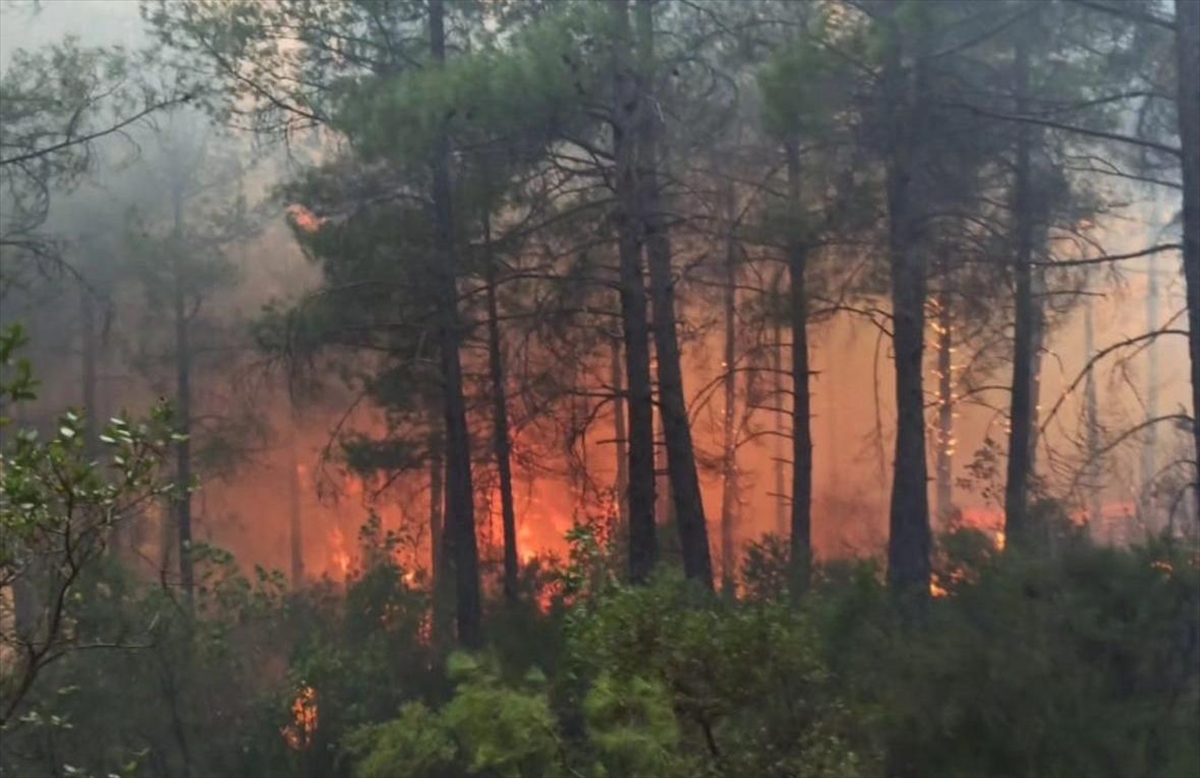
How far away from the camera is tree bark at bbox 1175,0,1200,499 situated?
1020 centimetres

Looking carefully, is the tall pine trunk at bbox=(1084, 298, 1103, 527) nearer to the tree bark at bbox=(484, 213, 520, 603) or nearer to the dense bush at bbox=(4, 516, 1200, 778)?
the dense bush at bbox=(4, 516, 1200, 778)

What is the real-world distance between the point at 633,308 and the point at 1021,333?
17.2 ft

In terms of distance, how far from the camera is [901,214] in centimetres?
1298

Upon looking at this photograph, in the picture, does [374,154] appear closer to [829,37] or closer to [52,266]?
[52,266]

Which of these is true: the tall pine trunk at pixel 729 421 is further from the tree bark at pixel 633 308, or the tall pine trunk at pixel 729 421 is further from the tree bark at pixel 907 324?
the tree bark at pixel 907 324

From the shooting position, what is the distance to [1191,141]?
402 inches

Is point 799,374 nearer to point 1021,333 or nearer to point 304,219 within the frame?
point 1021,333

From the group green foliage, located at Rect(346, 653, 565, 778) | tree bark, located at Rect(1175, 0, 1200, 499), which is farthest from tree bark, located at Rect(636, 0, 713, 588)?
green foliage, located at Rect(346, 653, 565, 778)

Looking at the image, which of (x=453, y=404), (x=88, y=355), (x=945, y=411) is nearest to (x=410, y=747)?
(x=453, y=404)

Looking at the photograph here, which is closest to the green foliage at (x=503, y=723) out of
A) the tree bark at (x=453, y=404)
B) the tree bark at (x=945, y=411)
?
the tree bark at (x=453, y=404)

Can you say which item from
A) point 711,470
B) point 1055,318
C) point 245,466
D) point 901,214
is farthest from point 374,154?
point 245,466

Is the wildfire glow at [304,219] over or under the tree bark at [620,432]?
over

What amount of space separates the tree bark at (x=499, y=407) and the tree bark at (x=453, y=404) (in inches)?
17.6

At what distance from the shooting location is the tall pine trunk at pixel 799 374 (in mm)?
13055
